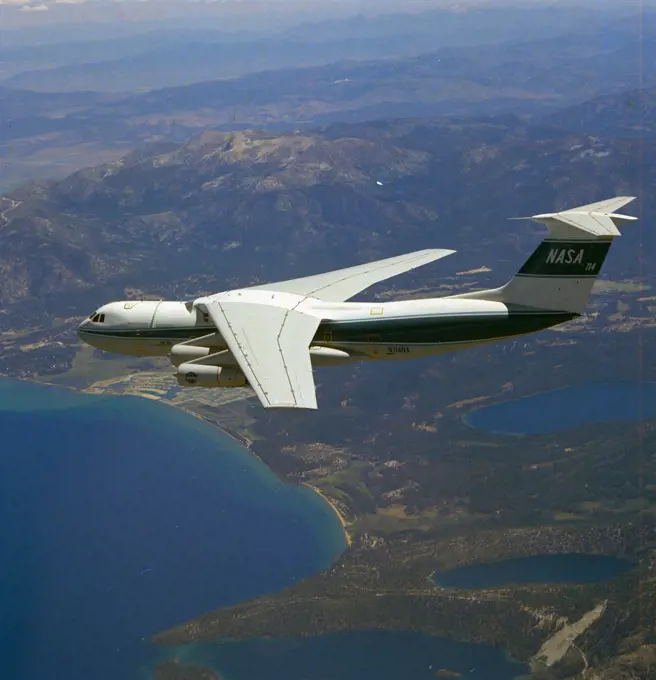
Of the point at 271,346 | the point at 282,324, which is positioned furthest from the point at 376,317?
the point at 271,346

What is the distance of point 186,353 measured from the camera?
44438 millimetres

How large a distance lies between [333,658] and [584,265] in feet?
274

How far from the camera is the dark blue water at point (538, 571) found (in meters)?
117

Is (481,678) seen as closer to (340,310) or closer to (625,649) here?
(625,649)

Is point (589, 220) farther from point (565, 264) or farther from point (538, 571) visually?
point (538, 571)

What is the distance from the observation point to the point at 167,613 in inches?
4953

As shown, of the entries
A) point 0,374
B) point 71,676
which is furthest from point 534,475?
point 0,374

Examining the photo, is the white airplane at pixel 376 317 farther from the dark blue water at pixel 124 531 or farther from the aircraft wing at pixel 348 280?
the dark blue water at pixel 124 531

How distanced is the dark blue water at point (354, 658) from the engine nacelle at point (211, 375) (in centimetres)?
8120

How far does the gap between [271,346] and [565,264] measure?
15.2 metres

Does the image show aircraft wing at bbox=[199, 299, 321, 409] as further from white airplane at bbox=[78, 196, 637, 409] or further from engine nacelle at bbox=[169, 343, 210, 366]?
engine nacelle at bbox=[169, 343, 210, 366]

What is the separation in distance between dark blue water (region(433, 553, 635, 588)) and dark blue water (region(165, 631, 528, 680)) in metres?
9.17

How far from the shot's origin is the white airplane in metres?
42.0

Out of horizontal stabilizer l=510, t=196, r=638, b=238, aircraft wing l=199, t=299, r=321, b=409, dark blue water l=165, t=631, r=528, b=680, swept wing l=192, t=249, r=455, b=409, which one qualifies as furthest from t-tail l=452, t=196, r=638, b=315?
dark blue water l=165, t=631, r=528, b=680
